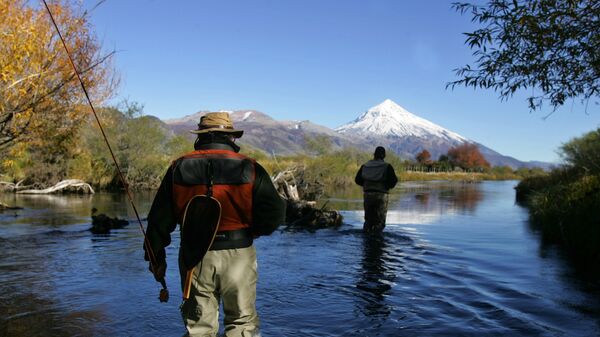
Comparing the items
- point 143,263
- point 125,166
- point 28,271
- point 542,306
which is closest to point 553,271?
point 542,306

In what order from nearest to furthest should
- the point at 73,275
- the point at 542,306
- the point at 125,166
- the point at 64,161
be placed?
the point at 542,306, the point at 73,275, the point at 64,161, the point at 125,166

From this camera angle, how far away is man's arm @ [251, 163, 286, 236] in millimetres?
3846

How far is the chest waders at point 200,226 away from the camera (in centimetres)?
365

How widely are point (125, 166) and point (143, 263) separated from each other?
32.8 metres

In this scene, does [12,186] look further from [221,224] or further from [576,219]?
[221,224]

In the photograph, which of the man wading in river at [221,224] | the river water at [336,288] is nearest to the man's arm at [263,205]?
the man wading in river at [221,224]

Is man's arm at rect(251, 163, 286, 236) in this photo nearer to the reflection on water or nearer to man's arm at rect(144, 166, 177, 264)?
man's arm at rect(144, 166, 177, 264)

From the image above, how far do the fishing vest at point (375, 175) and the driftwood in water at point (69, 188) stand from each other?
24.3m

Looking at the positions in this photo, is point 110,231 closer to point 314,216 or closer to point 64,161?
point 314,216

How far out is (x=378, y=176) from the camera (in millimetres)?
11719

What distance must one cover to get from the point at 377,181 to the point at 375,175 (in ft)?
0.49

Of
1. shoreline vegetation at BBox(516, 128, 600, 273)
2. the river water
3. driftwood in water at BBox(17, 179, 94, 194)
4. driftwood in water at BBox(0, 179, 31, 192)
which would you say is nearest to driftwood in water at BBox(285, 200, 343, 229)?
the river water

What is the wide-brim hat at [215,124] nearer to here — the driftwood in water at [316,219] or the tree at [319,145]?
the driftwood in water at [316,219]

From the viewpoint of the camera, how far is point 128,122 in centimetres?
4075
